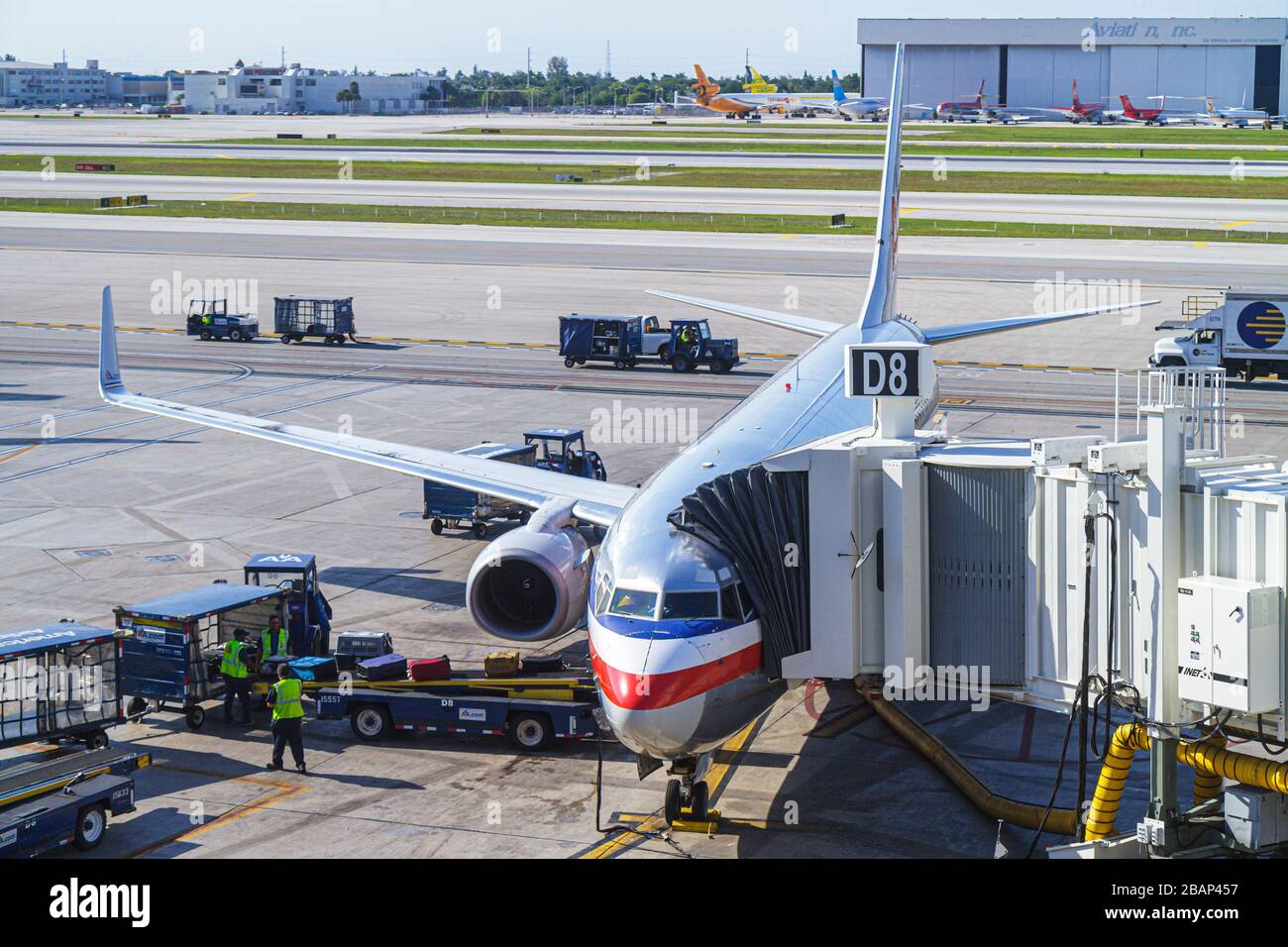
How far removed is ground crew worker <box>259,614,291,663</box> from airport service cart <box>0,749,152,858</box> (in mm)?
5304

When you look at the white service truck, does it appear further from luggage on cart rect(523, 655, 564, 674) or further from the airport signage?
the airport signage

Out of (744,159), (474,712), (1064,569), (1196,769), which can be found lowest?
Answer: (474,712)

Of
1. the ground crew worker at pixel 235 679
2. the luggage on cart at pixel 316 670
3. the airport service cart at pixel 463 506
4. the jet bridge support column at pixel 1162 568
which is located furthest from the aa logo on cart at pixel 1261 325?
the jet bridge support column at pixel 1162 568

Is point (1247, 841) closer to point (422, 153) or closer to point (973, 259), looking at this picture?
point (973, 259)

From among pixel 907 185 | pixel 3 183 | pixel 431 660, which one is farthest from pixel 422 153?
pixel 431 660

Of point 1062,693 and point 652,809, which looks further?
point 652,809

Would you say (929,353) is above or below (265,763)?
above

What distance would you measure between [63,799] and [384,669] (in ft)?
22.8

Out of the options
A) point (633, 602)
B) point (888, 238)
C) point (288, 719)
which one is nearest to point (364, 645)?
point (288, 719)

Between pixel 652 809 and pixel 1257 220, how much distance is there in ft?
342

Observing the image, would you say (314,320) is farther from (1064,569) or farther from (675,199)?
(675,199)

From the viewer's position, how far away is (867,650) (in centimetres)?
2009

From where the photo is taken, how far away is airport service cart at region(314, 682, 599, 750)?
85.8 feet

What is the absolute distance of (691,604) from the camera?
20609 millimetres
